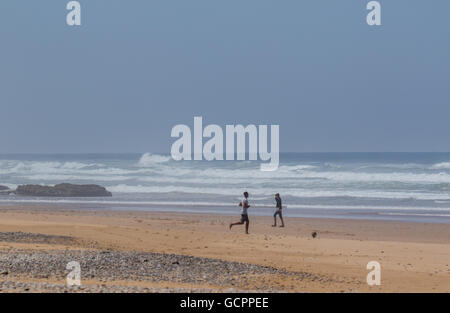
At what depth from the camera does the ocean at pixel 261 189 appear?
35.0 metres

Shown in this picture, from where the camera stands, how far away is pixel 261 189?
2088 inches

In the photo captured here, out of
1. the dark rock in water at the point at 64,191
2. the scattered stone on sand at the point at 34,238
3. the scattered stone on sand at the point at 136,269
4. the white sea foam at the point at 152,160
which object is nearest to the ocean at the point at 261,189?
the white sea foam at the point at 152,160

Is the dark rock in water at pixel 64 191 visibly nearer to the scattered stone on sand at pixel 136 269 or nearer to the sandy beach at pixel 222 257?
the sandy beach at pixel 222 257

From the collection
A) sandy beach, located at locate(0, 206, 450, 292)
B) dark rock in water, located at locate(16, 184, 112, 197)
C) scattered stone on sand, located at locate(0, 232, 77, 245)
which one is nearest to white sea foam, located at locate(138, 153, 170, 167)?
dark rock in water, located at locate(16, 184, 112, 197)

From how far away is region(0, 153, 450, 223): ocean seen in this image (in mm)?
34969

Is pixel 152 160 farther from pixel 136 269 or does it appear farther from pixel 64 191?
pixel 136 269

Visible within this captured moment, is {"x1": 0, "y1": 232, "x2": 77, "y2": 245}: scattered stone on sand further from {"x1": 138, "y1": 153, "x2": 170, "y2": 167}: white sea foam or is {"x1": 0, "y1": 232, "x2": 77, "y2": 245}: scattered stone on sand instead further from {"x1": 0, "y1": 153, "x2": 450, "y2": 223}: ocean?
{"x1": 138, "y1": 153, "x2": 170, "y2": 167}: white sea foam

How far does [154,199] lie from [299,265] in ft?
101

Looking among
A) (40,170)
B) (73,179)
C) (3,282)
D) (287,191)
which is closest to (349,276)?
(3,282)

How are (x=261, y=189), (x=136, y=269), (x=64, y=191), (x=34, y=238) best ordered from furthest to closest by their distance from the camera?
(x=261, y=189) → (x=64, y=191) → (x=34, y=238) → (x=136, y=269)

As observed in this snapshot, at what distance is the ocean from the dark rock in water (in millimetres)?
1466

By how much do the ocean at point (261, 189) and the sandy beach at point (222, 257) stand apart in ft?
26.3

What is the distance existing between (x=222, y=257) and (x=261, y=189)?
123ft

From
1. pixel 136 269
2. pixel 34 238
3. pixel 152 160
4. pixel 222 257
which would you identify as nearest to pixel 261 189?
pixel 34 238
